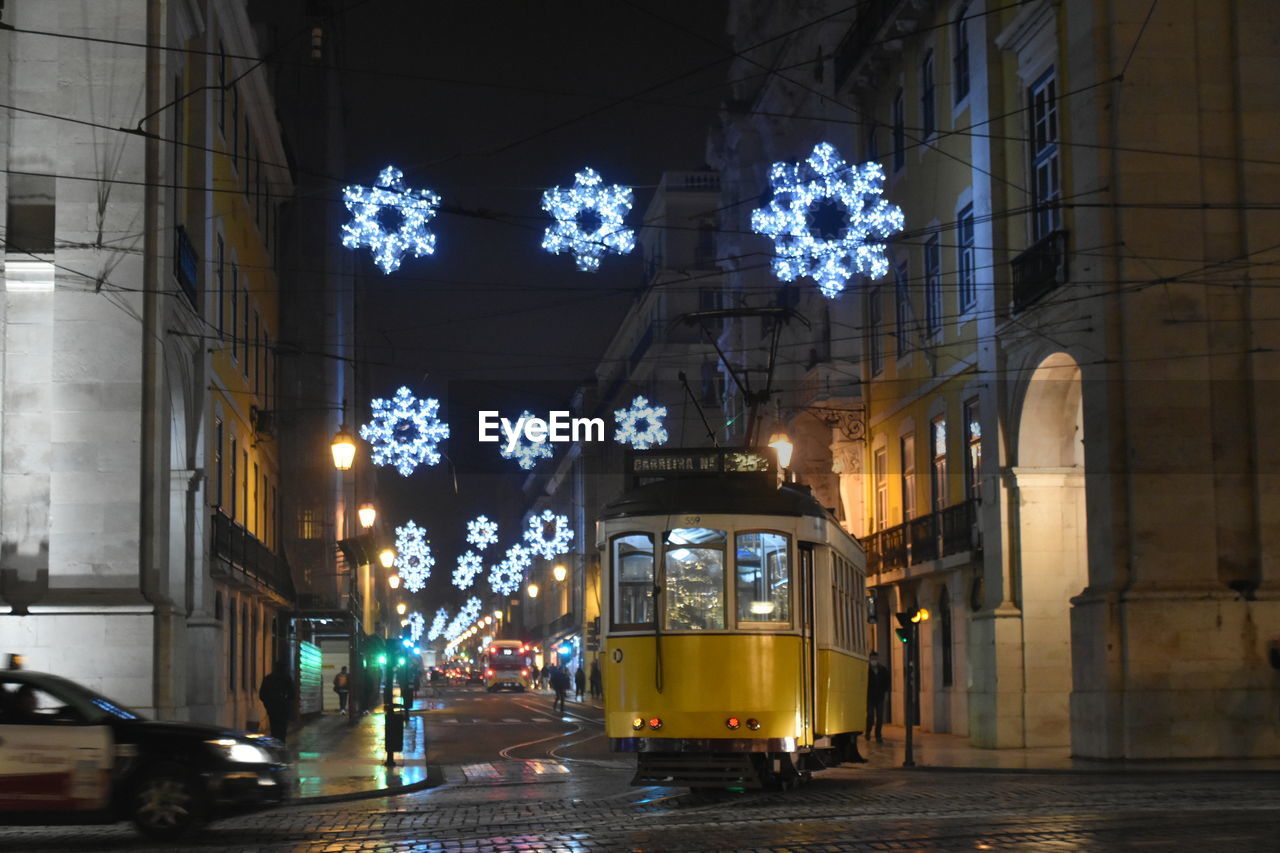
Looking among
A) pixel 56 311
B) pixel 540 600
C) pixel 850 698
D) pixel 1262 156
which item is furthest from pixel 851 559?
pixel 540 600

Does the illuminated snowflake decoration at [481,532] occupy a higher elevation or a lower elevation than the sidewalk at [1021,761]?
higher

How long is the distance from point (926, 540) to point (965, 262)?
19.4 feet

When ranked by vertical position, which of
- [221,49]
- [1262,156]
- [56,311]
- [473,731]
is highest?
[221,49]

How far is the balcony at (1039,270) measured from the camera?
26.0 metres

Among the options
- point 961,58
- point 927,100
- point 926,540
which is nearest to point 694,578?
point 926,540

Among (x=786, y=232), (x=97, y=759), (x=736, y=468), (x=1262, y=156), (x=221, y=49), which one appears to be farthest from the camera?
(x=221, y=49)

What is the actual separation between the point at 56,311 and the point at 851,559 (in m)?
11.0

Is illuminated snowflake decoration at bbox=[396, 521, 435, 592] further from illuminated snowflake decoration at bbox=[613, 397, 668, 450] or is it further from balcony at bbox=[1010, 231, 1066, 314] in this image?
balcony at bbox=[1010, 231, 1066, 314]

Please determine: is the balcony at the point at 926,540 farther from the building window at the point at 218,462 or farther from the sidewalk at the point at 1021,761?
the building window at the point at 218,462

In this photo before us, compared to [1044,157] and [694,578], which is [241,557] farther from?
[694,578]

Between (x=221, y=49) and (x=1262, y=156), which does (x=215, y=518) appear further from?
(x=1262, y=156)

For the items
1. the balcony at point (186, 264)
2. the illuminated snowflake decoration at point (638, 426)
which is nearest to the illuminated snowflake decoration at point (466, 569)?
the illuminated snowflake decoration at point (638, 426)

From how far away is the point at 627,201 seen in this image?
2150cm

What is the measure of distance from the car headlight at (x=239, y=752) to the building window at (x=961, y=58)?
2103 cm
